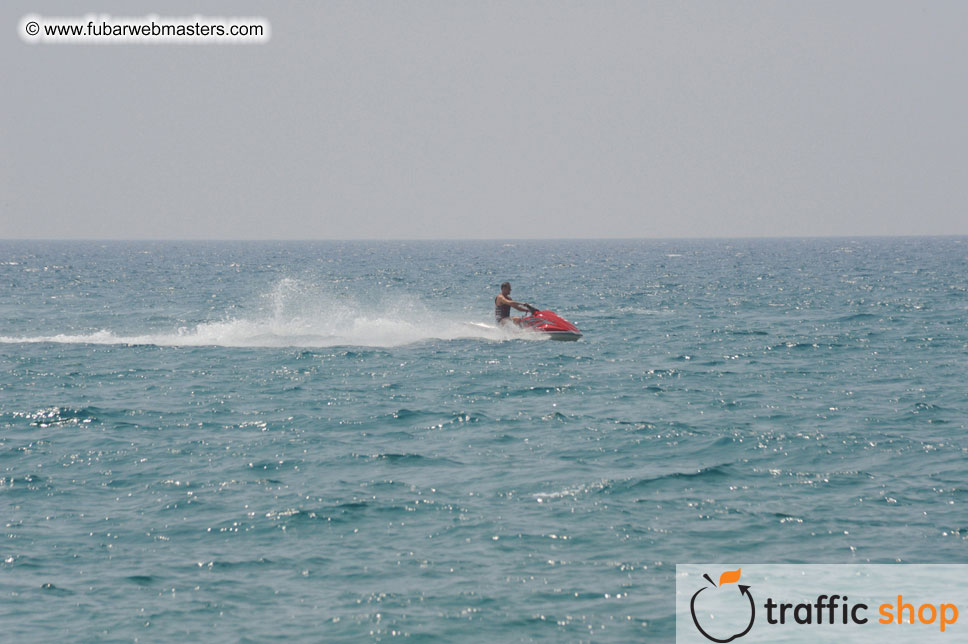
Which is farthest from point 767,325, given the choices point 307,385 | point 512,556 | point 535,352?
point 512,556

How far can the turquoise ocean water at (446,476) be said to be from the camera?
9961 millimetres

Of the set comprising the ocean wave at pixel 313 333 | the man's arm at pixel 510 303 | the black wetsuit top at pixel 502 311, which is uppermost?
the man's arm at pixel 510 303

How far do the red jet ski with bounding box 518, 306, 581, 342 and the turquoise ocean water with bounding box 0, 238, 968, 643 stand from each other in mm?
468

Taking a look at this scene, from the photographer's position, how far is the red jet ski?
2892 cm

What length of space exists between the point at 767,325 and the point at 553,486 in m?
25.2

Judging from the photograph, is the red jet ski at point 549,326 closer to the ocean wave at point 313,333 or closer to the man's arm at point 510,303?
the ocean wave at point 313,333

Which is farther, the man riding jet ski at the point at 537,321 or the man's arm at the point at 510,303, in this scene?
the man riding jet ski at the point at 537,321

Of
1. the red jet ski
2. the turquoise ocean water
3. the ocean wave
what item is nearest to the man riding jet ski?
the red jet ski

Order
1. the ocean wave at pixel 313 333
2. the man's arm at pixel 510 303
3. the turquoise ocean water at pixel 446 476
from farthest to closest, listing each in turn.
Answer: the ocean wave at pixel 313 333, the man's arm at pixel 510 303, the turquoise ocean water at pixel 446 476

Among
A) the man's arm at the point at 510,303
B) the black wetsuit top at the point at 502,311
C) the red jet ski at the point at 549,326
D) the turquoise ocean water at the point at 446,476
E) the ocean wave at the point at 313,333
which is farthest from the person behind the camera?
the ocean wave at the point at 313,333

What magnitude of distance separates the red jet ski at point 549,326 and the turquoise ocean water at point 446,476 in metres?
0.47

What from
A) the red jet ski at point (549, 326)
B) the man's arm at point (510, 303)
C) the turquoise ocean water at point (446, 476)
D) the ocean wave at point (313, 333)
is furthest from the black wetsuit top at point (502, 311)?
the turquoise ocean water at point (446, 476)

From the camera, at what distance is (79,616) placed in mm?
9648

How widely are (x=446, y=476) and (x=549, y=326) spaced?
49.7ft
